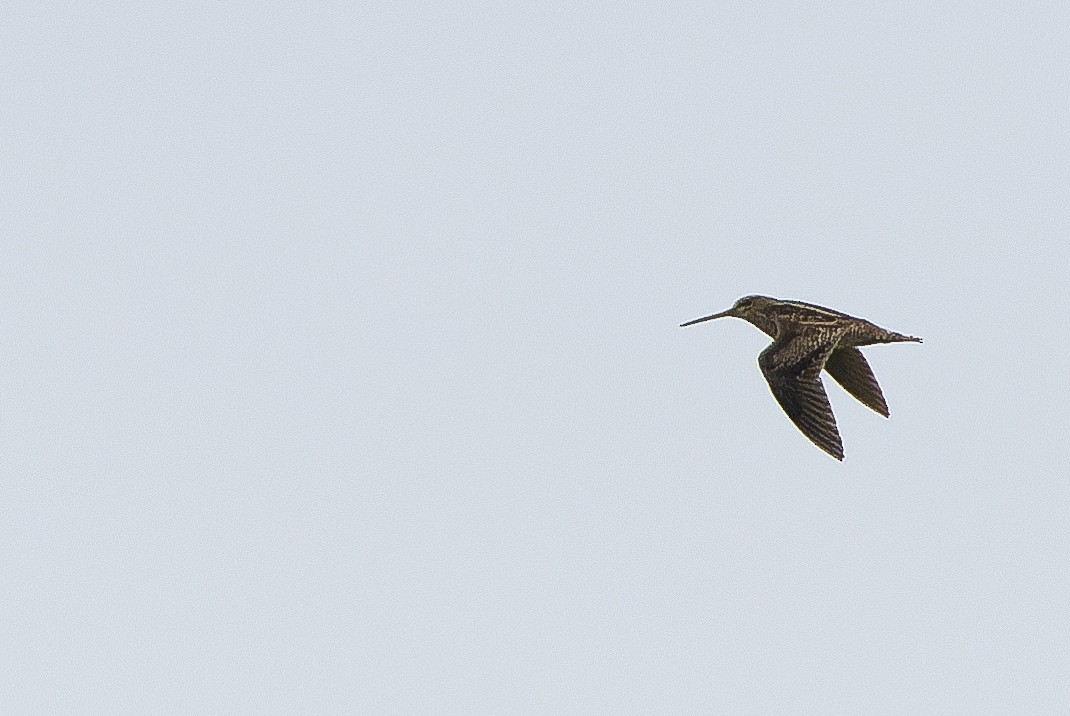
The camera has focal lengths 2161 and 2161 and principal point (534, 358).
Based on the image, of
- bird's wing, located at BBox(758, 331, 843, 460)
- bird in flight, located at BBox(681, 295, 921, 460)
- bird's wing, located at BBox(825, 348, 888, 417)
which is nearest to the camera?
bird's wing, located at BBox(758, 331, 843, 460)

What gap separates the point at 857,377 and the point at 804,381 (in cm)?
309

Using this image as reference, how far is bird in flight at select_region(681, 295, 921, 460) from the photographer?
37.3 m

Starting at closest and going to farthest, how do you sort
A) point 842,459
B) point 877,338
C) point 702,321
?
point 842,459, point 877,338, point 702,321

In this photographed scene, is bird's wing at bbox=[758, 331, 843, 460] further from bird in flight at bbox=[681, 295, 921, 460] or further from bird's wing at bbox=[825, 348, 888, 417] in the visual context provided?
bird's wing at bbox=[825, 348, 888, 417]

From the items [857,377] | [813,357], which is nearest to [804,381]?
[813,357]

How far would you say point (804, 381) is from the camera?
37.8 meters

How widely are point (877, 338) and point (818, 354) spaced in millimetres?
1500

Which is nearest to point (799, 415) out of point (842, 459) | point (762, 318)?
point (842, 459)

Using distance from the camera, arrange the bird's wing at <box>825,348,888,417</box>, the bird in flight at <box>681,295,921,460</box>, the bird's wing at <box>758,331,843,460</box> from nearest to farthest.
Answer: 1. the bird's wing at <box>758,331,843,460</box>
2. the bird in flight at <box>681,295,921,460</box>
3. the bird's wing at <box>825,348,888,417</box>

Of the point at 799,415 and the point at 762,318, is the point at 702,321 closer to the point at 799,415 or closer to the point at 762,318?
the point at 762,318

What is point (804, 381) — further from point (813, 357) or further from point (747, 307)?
point (747, 307)

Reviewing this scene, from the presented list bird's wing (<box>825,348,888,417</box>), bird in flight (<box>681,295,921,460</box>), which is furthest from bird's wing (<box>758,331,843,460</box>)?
bird's wing (<box>825,348,888,417</box>)

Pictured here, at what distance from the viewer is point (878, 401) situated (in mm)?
40375

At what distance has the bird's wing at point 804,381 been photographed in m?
37.1
